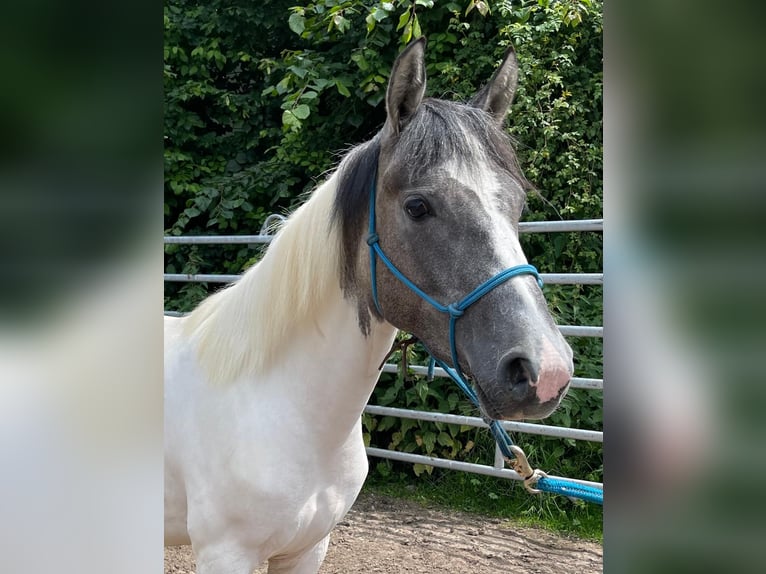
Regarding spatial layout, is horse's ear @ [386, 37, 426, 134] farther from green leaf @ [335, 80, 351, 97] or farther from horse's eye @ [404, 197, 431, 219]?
green leaf @ [335, 80, 351, 97]

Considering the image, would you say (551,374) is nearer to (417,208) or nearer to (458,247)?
(458,247)

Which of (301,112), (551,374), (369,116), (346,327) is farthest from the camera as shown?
(369,116)

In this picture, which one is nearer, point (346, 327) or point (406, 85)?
point (406, 85)

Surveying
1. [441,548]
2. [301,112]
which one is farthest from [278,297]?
[301,112]

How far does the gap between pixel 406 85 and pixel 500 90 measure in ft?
1.03

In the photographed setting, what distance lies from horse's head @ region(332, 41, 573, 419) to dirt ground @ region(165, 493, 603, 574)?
230cm

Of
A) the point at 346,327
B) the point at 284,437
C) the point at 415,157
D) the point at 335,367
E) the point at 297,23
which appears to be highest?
the point at 297,23

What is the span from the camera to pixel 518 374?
122 centimetres

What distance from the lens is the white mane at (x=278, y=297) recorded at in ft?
5.47

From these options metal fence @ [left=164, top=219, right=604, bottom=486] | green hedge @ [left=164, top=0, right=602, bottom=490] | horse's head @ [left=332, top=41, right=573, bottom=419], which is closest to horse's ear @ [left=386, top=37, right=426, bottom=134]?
horse's head @ [left=332, top=41, right=573, bottom=419]

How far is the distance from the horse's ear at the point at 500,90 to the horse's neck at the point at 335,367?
24.4 inches

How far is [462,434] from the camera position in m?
4.31
